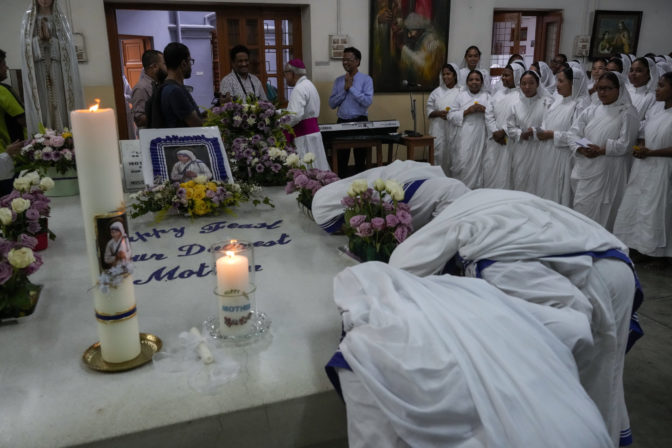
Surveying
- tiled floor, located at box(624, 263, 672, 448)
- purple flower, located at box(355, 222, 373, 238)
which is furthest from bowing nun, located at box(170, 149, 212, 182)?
tiled floor, located at box(624, 263, 672, 448)

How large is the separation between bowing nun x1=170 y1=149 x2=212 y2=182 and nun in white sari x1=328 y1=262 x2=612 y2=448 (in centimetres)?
175

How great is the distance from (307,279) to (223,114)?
173cm

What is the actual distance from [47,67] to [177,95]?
3.53 ft

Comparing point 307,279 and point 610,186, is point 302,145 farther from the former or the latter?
point 307,279

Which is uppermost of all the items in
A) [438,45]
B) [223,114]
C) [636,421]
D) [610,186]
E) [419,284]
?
[438,45]

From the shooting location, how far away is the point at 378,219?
5.41 ft

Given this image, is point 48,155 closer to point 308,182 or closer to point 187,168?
point 187,168

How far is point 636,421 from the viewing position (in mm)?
2123

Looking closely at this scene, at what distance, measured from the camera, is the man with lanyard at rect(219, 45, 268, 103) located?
495 cm

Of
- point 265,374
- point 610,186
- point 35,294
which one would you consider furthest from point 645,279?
point 35,294

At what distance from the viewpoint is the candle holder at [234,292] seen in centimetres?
118

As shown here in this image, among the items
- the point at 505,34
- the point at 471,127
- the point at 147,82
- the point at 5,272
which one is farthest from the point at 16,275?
the point at 505,34

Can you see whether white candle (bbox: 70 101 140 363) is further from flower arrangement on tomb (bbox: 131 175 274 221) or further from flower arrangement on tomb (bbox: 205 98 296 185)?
flower arrangement on tomb (bbox: 205 98 296 185)

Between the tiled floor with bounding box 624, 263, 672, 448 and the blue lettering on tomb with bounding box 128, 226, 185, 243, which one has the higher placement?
the blue lettering on tomb with bounding box 128, 226, 185, 243
